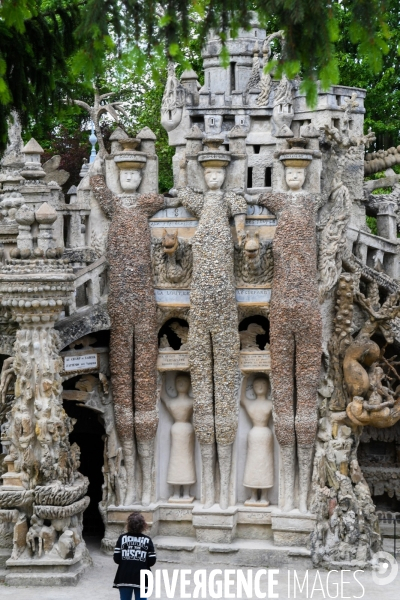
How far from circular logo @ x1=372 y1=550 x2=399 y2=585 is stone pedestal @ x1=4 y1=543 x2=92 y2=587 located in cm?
394

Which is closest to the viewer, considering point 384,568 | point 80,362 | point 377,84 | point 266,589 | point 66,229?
point 266,589

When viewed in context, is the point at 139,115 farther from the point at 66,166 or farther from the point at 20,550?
the point at 20,550

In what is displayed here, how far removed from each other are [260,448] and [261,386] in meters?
0.86

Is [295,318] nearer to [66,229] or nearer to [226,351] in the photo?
[226,351]

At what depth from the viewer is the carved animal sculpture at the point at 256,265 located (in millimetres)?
17078

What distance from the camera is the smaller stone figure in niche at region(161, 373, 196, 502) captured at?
17.7 metres

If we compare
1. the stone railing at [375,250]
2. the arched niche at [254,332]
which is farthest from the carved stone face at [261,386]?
Result: the stone railing at [375,250]

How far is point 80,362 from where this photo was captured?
1711 centimetres

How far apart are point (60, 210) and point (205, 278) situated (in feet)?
9.01

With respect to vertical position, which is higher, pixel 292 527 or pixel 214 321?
pixel 214 321

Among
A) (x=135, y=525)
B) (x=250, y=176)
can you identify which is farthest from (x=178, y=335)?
(x=250, y=176)

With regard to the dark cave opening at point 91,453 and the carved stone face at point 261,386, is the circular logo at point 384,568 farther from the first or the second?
the dark cave opening at point 91,453

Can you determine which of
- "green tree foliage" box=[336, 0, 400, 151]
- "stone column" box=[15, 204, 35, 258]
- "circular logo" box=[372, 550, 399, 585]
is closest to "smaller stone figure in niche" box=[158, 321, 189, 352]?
"stone column" box=[15, 204, 35, 258]

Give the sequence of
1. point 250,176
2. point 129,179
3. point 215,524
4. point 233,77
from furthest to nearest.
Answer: point 233,77 → point 250,176 → point 129,179 → point 215,524
